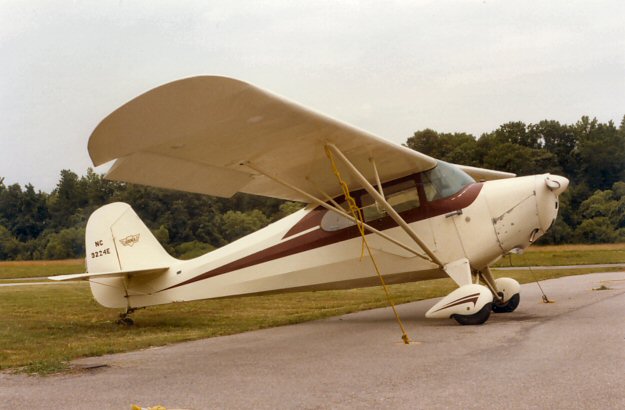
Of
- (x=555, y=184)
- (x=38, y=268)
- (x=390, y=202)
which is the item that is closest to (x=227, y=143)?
(x=390, y=202)

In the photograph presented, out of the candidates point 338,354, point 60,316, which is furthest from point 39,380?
point 60,316

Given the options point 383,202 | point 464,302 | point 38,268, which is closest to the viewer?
point 464,302

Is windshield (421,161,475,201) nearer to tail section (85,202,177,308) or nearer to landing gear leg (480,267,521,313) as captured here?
landing gear leg (480,267,521,313)

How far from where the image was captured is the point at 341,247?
391 inches

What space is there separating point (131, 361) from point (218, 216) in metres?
36.8

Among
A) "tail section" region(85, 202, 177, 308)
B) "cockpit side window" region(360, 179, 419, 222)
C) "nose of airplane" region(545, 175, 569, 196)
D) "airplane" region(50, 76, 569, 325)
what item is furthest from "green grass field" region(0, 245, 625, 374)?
"nose of airplane" region(545, 175, 569, 196)

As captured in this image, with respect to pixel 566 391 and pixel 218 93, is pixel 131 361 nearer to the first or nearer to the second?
pixel 218 93

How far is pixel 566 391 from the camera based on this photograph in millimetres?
4082

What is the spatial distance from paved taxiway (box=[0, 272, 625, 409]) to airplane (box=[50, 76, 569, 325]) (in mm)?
1378

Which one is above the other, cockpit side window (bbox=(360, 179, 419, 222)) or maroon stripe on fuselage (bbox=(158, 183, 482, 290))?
cockpit side window (bbox=(360, 179, 419, 222))

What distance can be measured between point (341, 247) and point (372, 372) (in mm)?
4703

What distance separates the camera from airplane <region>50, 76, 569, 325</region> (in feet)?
21.3

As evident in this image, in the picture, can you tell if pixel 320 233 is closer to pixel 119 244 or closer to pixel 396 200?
pixel 396 200

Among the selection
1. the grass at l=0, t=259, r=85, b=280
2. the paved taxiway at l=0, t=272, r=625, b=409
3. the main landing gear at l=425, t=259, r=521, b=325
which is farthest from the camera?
the grass at l=0, t=259, r=85, b=280
